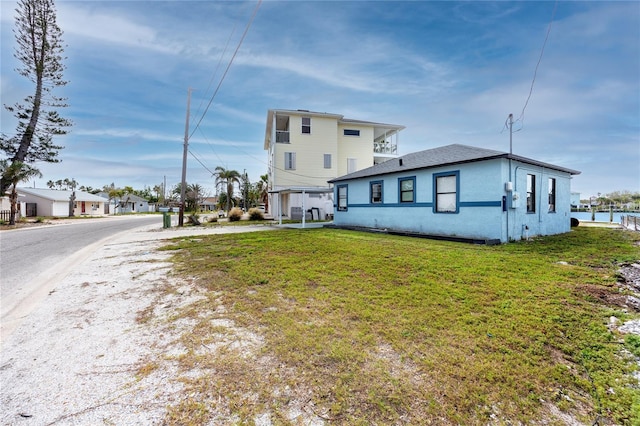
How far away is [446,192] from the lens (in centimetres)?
1073

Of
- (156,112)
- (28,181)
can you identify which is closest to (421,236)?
(156,112)

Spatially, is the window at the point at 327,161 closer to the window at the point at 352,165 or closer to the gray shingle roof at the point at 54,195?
the window at the point at 352,165

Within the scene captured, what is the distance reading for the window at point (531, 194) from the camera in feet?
34.1

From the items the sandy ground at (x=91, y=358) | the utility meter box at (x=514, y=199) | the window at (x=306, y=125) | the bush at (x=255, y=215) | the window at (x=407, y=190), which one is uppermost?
the window at (x=306, y=125)

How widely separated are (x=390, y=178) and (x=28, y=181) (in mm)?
29687

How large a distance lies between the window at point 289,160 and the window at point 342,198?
8.79 meters

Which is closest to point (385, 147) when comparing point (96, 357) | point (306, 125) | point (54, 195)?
point (306, 125)

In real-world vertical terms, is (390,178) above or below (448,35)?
Result: below

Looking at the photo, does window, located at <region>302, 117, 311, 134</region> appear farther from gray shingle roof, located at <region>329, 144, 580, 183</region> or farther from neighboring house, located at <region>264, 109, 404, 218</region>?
gray shingle roof, located at <region>329, 144, 580, 183</region>

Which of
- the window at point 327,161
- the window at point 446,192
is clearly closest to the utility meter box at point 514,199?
the window at point 446,192

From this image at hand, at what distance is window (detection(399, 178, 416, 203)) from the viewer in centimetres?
1200

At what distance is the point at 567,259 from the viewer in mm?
6441

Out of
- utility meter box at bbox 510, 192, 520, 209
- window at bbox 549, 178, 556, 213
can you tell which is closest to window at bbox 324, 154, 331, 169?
window at bbox 549, 178, 556, 213

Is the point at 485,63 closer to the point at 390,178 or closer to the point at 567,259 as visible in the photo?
the point at 390,178
